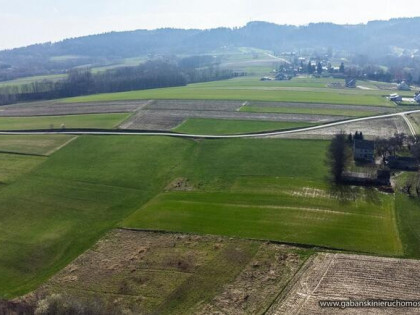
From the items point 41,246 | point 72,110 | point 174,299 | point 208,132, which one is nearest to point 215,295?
point 174,299

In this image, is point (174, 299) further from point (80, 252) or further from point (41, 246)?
point (41, 246)

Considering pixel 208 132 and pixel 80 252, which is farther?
pixel 208 132

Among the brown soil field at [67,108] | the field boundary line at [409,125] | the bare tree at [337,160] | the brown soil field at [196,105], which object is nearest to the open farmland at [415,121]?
the field boundary line at [409,125]

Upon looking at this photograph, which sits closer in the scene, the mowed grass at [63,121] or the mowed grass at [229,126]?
the mowed grass at [229,126]

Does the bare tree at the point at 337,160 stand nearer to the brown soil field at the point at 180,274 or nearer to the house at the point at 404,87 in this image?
the brown soil field at the point at 180,274

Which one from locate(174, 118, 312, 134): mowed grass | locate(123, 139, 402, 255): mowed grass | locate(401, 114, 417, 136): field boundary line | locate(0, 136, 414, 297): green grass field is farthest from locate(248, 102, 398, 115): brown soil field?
locate(123, 139, 402, 255): mowed grass

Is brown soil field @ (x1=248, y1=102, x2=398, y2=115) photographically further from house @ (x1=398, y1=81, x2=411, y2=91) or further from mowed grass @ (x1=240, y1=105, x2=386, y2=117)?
house @ (x1=398, y1=81, x2=411, y2=91)

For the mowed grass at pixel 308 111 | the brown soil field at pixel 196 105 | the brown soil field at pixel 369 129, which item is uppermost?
the brown soil field at pixel 196 105
